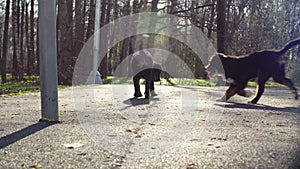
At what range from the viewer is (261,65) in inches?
326

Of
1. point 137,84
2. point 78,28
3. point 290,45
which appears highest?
point 78,28

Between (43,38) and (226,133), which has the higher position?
(43,38)

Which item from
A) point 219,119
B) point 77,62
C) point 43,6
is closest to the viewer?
point 43,6

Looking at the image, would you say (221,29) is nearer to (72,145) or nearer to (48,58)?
(48,58)

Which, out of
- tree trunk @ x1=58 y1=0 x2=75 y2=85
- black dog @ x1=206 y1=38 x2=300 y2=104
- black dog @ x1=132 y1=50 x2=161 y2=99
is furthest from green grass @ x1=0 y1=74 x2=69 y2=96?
black dog @ x1=206 y1=38 x2=300 y2=104

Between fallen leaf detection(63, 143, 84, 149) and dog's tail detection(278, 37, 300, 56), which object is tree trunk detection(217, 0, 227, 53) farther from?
fallen leaf detection(63, 143, 84, 149)

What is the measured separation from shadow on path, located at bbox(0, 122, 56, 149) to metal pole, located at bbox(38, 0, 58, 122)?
0.24 metres

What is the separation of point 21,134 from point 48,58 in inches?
50.3

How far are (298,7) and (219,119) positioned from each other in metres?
15.0

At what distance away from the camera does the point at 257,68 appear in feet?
27.4

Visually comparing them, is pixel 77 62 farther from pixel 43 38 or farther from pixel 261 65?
pixel 43 38

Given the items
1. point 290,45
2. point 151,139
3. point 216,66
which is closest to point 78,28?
point 216,66

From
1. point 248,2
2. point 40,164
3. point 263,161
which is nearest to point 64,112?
point 40,164

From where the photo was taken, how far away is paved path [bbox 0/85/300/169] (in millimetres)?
3424
